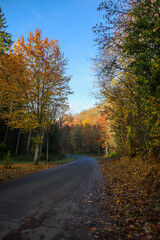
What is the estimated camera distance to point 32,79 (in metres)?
14.5

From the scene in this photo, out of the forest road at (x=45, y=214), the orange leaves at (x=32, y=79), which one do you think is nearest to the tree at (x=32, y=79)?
the orange leaves at (x=32, y=79)

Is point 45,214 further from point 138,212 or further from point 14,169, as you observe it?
point 14,169

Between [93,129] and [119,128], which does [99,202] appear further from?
[93,129]

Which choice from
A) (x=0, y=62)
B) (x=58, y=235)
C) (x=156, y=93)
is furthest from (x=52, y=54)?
(x=58, y=235)

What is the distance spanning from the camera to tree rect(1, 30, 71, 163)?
13.9m

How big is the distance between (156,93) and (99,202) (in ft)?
16.9

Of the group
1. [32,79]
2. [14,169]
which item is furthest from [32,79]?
[14,169]

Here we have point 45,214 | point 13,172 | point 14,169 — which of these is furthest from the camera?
point 14,169

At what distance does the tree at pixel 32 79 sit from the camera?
13938 millimetres

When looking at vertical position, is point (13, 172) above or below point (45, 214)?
above

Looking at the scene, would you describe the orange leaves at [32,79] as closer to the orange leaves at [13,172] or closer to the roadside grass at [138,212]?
the orange leaves at [13,172]

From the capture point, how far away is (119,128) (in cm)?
1712

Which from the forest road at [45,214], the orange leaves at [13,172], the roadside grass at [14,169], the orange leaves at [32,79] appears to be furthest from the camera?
the orange leaves at [32,79]

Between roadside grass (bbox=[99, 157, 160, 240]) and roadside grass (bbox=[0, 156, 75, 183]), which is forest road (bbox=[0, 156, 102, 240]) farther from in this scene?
roadside grass (bbox=[0, 156, 75, 183])
